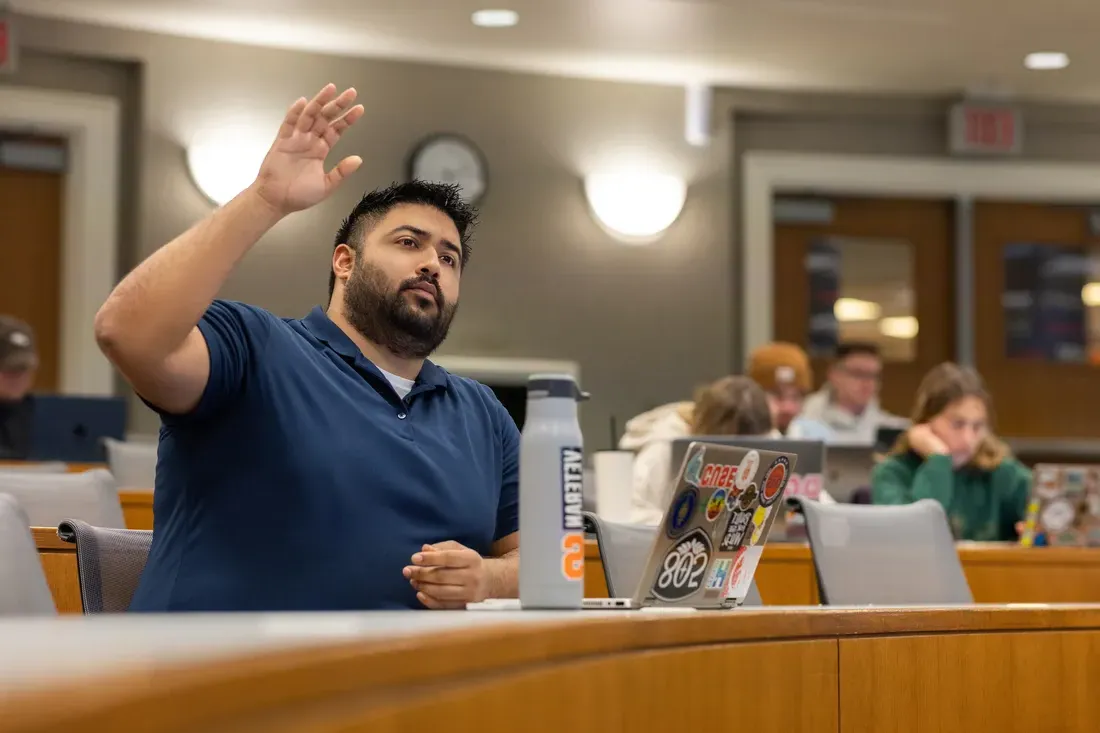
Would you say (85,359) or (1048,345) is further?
(1048,345)

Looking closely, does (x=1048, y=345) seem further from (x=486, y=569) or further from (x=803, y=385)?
(x=486, y=569)

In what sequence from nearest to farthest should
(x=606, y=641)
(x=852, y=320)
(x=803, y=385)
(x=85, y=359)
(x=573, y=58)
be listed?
(x=606, y=641) < (x=803, y=385) < (x=85, y=359) < (x=573, y=58) < (x=852, y=320)

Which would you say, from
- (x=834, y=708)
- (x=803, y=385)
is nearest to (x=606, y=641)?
(x=834, y=708)

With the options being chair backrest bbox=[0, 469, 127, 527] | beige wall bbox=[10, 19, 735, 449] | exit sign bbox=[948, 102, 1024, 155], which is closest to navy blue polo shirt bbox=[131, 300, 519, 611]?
chair backrest bbox=[0, 469, 127, 527]

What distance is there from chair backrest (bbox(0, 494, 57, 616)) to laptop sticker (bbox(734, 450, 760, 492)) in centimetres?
76

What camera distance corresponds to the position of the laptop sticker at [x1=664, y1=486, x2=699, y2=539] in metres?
1.68

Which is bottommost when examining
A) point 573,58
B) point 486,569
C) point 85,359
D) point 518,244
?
point 486,569

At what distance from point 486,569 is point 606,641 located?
707 mm

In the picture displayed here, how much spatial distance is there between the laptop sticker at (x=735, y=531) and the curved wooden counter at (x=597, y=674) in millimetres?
125

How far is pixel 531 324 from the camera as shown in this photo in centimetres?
752

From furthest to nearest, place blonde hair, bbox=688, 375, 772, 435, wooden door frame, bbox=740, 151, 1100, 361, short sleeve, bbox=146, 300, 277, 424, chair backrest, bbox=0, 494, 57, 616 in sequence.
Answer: wooden door frame, bbox=740, 151, 1100, 361, blonde hair, bbox=688, 375, 772, 435, short sleeve, bbox=146, 300, 277, 424, chair backrest, bbox=0, 494, 57, 616

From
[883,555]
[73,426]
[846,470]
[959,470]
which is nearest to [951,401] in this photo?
[959,470]

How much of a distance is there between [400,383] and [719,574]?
65 cm

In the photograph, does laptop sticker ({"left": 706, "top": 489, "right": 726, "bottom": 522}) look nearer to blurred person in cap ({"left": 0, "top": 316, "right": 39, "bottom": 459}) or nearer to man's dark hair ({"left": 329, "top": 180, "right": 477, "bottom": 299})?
man's dark hair ({"left": 329, "top": 180, "right": 477, "bottom": 299})
